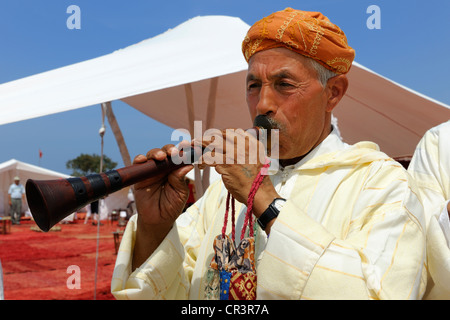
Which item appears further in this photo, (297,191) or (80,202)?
(297,191)

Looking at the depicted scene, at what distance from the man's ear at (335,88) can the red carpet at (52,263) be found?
5.20 metres

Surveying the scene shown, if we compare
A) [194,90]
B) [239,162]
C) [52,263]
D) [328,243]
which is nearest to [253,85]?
[239,162]

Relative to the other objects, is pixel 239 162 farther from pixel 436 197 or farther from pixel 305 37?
pixel 436 197

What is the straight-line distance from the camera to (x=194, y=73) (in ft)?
16.8

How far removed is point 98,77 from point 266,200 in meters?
4.39

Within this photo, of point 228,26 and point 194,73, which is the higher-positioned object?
point 228,26

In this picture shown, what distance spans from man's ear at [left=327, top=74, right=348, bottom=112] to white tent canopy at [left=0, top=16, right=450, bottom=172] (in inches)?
132

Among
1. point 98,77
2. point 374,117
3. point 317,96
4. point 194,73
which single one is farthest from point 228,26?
point 317,96

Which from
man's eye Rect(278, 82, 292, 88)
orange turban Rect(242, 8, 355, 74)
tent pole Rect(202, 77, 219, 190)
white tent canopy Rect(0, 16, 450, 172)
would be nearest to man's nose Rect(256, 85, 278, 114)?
man's eye Rect(278, 82, 292, 88)

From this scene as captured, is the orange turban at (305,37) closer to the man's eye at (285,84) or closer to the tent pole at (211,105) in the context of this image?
the man's eye at (285,84)

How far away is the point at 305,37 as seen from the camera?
153 centimetres

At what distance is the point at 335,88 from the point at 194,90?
646 centimetres

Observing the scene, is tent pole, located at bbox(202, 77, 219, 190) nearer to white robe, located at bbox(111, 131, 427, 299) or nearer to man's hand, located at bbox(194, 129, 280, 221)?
white robe, located at bbox(111, 131, 427, 299)
